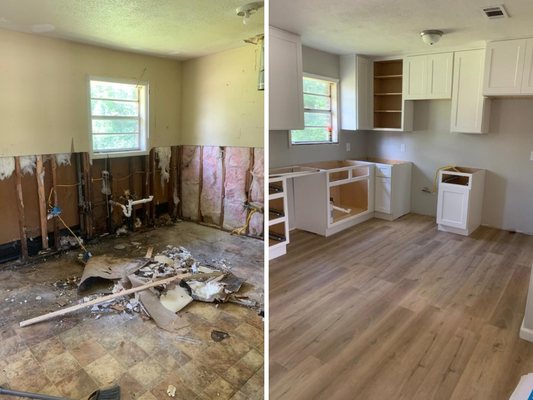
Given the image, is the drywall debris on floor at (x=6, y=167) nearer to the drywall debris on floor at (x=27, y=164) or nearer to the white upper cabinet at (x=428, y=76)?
the drywall debris on floor at (x=27, y=164)

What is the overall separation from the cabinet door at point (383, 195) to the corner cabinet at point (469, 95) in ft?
3.31

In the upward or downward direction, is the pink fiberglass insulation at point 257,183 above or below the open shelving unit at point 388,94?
below

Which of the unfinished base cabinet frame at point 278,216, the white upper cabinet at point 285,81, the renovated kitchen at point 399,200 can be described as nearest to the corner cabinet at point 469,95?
the renovated kitchen at point 399,200

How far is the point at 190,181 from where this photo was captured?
1.04 m

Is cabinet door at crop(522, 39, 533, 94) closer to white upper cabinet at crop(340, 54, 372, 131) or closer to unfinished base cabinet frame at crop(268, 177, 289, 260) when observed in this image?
white upper cabinet at crop(340, 54, 372, 131)

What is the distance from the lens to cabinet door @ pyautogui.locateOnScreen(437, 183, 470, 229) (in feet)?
13.5

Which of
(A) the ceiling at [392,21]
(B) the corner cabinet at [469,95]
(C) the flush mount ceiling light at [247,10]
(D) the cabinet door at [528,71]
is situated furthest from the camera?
(B) the corner cabinet at [469,95]

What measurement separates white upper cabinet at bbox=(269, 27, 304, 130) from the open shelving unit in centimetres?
196

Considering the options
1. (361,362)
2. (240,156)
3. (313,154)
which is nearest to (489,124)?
(313,154)

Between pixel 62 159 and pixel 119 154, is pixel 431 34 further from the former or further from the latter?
pixel 62 159

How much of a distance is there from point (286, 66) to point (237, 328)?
278cm

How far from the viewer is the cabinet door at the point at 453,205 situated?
4125 millimetres

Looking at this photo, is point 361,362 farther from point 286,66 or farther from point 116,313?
point 286,66

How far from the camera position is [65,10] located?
0.80 metres
